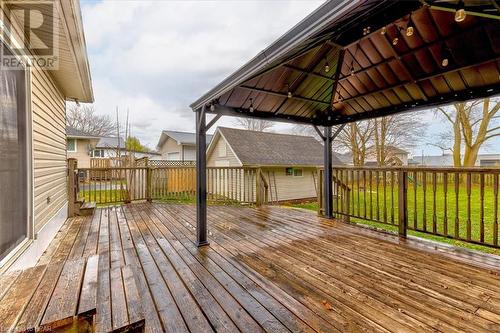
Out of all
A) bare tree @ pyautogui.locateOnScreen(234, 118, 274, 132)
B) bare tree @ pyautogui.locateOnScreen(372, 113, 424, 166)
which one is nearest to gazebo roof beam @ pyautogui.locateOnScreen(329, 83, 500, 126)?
bare tree @ pyautogui.locateOnScreen(372, 113, 424, 166)

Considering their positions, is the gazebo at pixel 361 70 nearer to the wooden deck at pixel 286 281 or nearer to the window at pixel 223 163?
the wooden deck at pixel 286 281

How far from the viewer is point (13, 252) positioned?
2.21m

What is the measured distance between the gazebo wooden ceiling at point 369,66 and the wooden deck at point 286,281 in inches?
90.1

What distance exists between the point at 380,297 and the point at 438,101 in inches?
138

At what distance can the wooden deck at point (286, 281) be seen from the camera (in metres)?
1.74

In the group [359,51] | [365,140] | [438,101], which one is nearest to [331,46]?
[359,51]

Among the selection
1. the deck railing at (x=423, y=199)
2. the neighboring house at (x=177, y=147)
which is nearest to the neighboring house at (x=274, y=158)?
the neighboring house at (x=177, y=147)

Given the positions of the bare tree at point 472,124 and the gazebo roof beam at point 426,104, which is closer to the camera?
the gazebo roof beam at point 426,104

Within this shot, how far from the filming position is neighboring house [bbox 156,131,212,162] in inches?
702

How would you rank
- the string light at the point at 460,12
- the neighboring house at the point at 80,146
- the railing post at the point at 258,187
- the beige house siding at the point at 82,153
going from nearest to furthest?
the string light at the point at 460,12, the railing post at the point at 258,187, the neighboring house at the point at 80,146, the beige house siding at the point at 82,153

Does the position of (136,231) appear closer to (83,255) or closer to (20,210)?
(83,255)

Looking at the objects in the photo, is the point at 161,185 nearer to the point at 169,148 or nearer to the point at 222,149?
the point at 222,149

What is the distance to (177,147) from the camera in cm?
1850

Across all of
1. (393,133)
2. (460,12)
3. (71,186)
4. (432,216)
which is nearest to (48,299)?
(460,12)
